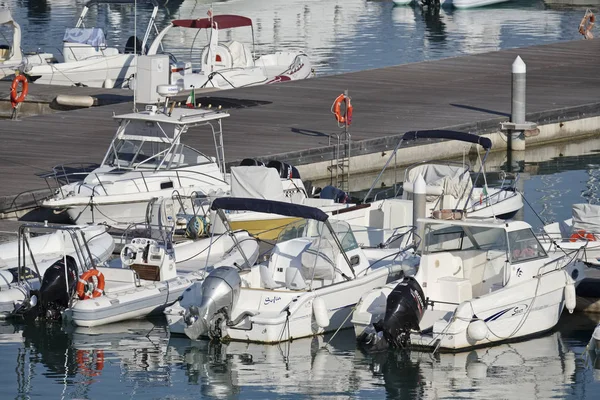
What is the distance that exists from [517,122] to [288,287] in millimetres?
12966

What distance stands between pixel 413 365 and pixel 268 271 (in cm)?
240

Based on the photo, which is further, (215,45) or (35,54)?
(35,54)

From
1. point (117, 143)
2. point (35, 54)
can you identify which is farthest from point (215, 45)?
point (117, 143)

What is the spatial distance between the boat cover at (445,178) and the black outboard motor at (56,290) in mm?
6271

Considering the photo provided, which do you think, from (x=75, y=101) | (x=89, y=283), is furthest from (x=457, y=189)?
(x=75, y=101)

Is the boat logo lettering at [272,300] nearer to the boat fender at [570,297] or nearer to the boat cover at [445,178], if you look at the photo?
the boat fender at [570,297]

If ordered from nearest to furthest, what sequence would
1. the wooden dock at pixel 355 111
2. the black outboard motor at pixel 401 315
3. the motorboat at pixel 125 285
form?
1. the black outboard motor at pixel 401 315
2. the motorboat at pixel 125 285
3. the wooden dock at pixel 355 111

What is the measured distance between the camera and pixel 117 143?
22.0 m

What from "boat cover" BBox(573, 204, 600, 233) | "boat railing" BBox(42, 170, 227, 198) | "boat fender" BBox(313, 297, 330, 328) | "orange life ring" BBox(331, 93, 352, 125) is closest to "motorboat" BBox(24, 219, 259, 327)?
"boat fender" BBox(313, 297, 330, 328)

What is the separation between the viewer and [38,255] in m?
19.0

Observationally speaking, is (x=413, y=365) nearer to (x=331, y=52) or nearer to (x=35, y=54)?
(x=35, y=54)

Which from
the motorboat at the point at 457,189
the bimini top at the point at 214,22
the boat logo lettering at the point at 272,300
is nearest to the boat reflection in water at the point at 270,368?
the boat logo lettering at the point at 272,300

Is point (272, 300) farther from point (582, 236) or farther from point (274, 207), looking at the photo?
point (582, 236)

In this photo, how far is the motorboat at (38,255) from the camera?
1725 centimetres
